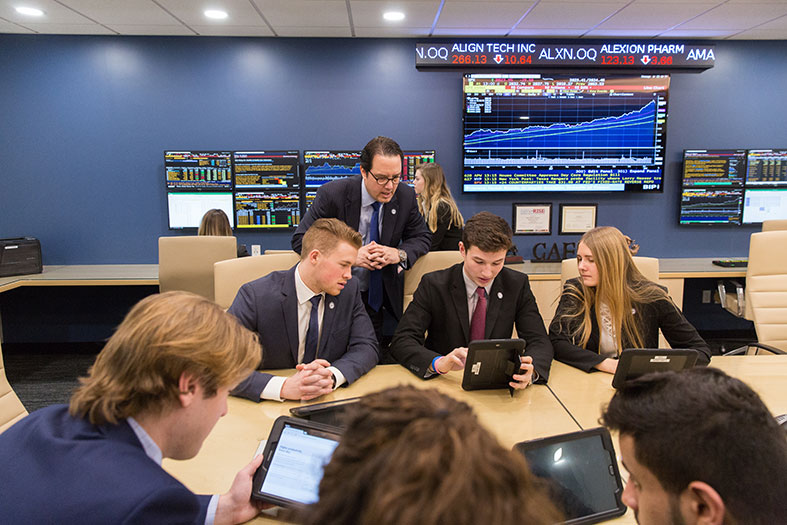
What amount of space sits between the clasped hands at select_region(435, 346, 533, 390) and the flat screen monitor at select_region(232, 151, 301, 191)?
2.91 meters

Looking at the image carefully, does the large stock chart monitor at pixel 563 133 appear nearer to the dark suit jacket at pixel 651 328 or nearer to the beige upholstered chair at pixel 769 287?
the beige upholstered chair at pixel 769 287

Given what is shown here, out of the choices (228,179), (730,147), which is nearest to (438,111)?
(228,179)

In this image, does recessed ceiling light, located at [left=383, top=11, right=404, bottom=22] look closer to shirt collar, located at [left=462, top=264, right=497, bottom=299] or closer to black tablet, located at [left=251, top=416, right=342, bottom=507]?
shirt collar, located at [left=462, top=264, right=497, bottom=299]

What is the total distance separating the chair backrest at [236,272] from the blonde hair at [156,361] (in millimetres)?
1235

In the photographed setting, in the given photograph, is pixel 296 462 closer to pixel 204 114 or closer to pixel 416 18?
pixel 416 18

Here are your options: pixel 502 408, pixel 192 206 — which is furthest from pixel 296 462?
pixel 192 206

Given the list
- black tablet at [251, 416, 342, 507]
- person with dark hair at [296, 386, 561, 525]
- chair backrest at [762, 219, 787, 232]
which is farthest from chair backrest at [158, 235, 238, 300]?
chair backrest at [762, 219, 787, 232]

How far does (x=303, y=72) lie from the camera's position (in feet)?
13.7

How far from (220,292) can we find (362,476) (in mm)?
1928

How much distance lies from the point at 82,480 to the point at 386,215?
2.04 meters

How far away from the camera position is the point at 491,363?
1583 mm

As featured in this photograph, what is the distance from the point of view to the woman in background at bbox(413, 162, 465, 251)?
3512 mm

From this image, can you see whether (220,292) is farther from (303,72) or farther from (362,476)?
(303,72)

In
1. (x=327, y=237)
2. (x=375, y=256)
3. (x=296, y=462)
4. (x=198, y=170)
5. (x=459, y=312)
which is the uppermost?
(x=198, y=170)
